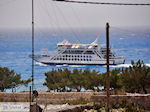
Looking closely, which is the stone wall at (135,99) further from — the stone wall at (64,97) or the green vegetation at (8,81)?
the green vegetation at (8,81)

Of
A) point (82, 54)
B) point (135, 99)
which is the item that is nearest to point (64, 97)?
point (135, 99)

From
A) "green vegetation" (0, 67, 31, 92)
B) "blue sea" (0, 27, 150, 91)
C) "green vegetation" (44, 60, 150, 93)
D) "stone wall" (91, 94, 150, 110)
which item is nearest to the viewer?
"stone wall" (91, 94, 150, 110)

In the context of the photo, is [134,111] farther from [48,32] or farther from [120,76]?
[48,32]

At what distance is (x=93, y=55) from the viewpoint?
21.0 meters

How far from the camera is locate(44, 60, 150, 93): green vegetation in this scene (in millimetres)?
7988

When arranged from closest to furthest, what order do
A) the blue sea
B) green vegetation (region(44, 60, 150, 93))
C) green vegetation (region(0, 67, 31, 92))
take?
green vegetation (region(44, 60, 150, 93)) → green vegetation (region(0, 67, 31, 92)) → the blue sea

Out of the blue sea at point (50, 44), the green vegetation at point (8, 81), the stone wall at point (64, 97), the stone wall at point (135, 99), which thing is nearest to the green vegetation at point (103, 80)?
the green vegetation at point (8, 81)

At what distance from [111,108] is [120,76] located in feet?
7.51

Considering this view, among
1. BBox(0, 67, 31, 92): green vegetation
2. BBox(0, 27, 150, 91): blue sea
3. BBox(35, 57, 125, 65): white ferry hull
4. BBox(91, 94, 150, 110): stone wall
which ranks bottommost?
BBox(91, 94, 150, 110): stone wall

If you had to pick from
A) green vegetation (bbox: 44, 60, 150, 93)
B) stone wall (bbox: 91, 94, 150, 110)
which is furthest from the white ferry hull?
stone wall (bbox: 91, 94, 150, 110)

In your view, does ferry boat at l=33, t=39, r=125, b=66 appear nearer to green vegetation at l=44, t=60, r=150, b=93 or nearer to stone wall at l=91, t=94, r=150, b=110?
green vegetation at l=44, t=60, r=150, b=93

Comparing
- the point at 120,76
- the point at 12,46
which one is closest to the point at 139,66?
the point at 120,76

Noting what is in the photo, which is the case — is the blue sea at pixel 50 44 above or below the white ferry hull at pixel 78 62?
above

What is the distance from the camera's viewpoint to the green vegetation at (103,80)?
7.99 metres
